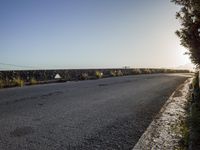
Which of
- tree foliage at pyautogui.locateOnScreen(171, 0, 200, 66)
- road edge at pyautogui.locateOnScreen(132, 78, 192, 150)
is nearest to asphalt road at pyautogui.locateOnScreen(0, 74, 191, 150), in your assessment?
road edge at pyautogui.locateOnScreen(132, 78, 192, 150)

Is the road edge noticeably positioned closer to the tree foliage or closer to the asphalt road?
the asphalt road

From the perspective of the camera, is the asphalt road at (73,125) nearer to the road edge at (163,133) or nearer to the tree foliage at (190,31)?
the road edge at (163,133)

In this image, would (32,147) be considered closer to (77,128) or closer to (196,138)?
(77,128)

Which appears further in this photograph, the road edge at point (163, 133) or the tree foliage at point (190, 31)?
the tree foliage at point (190, 31)

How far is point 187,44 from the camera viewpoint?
54.7 ft

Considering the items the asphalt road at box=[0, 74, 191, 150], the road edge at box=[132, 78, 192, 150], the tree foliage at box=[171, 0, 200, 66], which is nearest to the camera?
the road edge at box=[132, 78, 192, 150]

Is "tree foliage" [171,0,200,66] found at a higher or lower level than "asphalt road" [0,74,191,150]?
higher

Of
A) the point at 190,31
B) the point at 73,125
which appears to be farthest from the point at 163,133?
the point at 190,31

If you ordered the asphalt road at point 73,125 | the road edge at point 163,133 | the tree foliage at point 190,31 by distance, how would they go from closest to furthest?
the road edge at point 163,133
the asphalt road at point 73,125
the tree foliage at point 190,31

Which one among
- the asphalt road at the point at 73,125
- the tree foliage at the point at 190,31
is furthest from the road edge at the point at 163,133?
the tree foliage at the point at 190,31

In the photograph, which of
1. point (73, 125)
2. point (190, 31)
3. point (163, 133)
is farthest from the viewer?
point (190, 31)

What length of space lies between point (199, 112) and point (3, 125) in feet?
13.9

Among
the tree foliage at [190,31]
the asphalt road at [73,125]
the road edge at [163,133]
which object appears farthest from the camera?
the tree foliage at [190,31]

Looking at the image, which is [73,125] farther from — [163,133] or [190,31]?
[190,31]
